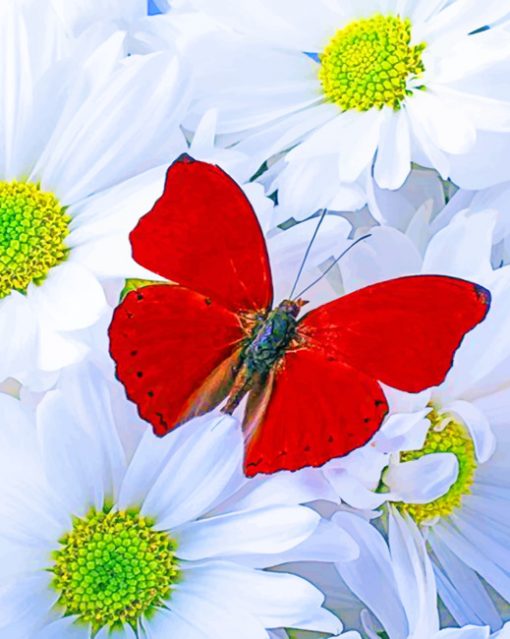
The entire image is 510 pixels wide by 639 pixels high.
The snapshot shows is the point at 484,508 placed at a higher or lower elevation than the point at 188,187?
lower

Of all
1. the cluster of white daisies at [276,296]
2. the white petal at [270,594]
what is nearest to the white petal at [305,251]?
the cluster of white daisies at [276,296]

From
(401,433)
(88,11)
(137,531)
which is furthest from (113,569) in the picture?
(88,11)

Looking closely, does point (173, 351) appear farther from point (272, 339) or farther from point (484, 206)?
point (484, 206)

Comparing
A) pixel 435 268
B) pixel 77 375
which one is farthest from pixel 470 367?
pixel 77 375

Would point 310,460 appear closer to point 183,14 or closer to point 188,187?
point 188,187

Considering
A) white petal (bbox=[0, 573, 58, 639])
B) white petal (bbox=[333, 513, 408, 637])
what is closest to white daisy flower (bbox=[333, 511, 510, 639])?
white petal (bbox=[333, 513, 408, 637])

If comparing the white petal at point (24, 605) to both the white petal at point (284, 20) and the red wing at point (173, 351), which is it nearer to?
the red wing at point (173, 351)

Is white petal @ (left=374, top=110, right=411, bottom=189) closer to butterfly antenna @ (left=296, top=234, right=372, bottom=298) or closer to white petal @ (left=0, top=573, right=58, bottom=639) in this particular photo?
butterfly antenna @ (left=296, top=234, right=372, bottom=298)
